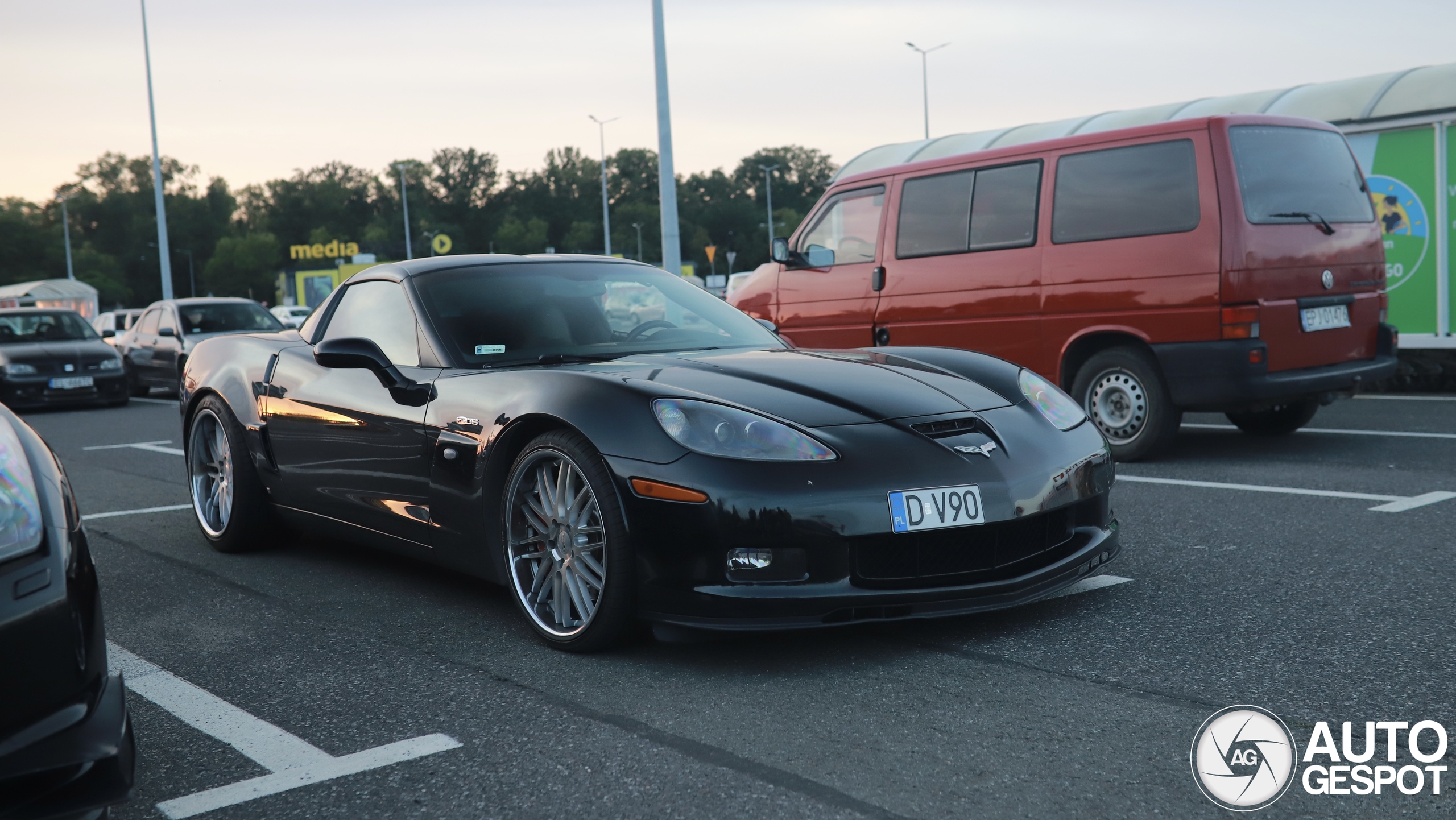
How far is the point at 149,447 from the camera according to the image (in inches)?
401

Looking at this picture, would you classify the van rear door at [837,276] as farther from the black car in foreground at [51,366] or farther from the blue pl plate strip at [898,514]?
the black car in foreground at [51,366]

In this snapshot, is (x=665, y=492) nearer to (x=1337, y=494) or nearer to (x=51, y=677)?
(x=51, y=677)

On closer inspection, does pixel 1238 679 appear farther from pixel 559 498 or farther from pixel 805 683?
pixel 559 498

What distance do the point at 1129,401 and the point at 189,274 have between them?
4715 inches

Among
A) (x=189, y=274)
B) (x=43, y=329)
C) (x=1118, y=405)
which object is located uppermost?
(x=189, y=274)

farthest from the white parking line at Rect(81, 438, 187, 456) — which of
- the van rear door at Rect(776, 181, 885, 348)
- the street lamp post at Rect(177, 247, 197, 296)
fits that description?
the street lamp post at Rect(177, 247, 197, 296)

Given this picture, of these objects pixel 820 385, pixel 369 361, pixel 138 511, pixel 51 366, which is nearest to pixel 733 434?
pixel 820 385

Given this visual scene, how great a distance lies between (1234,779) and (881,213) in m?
6.32

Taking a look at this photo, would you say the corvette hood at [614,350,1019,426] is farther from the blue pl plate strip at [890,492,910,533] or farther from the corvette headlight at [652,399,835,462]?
the blue pl plate strip at [890,492,910,533]

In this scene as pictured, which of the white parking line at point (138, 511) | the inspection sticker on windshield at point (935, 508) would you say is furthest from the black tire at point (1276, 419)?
the white parking line at point (138, 511)

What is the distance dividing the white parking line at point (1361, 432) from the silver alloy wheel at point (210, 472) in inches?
255

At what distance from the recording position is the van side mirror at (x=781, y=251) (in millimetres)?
8258

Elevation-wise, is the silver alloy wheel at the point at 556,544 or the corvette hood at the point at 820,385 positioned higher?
the corvette hood at the point at 820,385

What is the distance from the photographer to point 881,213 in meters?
8.48
